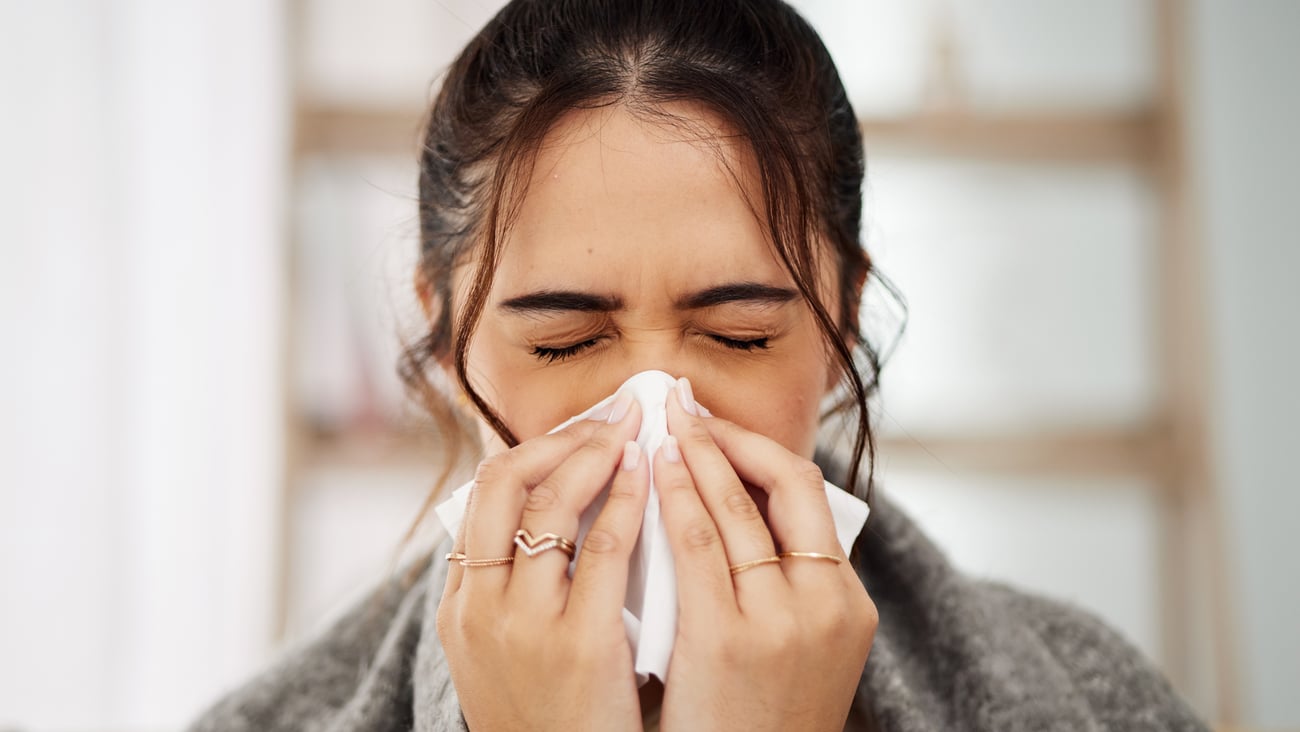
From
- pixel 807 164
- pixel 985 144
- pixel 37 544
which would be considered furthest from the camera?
pixel 985 144

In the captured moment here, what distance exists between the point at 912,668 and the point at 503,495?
1.70 ft

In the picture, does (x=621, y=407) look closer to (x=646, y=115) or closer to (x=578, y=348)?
(x=578, y=348)

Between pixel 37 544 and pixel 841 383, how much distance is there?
5.34 feet

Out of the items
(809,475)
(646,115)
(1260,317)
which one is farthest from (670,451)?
(1260,317)

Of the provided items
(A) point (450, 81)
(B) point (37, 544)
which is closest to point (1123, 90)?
(A) point (450, 81)

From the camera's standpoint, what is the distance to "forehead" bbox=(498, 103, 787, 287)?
876 millimetres

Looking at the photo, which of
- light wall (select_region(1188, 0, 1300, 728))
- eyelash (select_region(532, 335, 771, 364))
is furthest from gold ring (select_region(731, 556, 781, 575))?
light wall (select_region(1188, 0, 1300, 728))

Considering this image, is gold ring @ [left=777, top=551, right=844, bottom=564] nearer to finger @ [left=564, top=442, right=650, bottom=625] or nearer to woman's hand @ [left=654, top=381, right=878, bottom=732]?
woman's hand @ [left=654, top=381, right=878, bottom=732]

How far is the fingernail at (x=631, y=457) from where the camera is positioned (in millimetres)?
846

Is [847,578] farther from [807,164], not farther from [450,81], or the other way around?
[450,81]

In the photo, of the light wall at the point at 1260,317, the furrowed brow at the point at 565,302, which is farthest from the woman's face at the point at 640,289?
the light wall at the point at 1260,317

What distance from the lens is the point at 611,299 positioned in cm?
88

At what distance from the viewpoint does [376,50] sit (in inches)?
90.0

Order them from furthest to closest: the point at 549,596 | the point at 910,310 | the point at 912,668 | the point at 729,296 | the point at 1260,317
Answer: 1. the point at 1260,317
2. the point at 910,310
3. the point at 912,668
4. the point at 729,296
5. the point at 549,596
